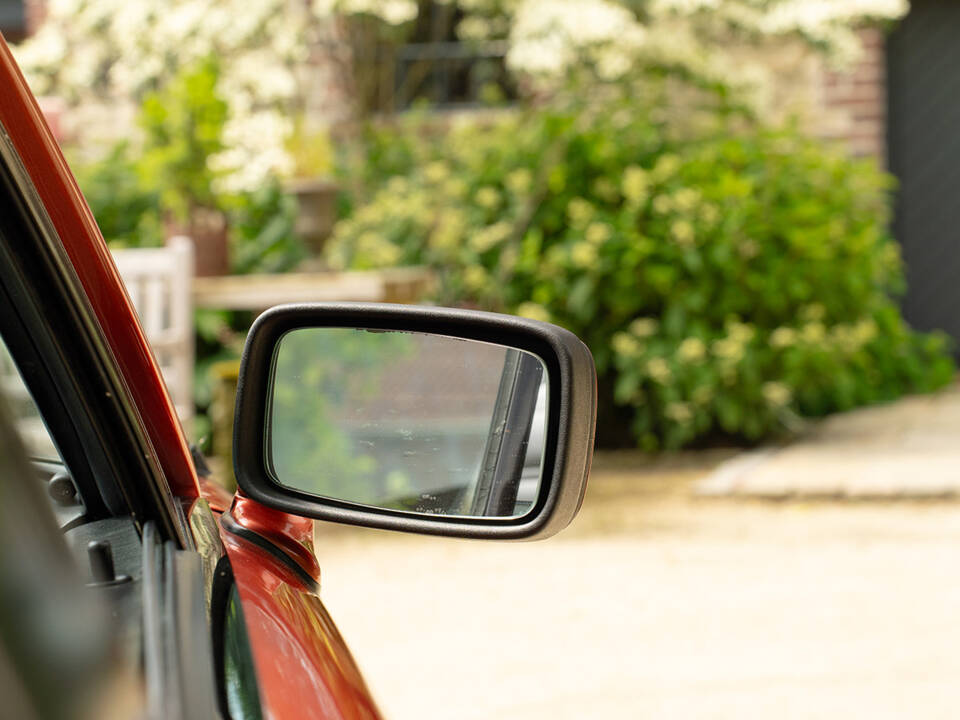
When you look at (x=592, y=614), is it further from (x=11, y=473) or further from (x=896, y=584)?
(x=11, y=473)

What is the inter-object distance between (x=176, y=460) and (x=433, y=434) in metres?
0.31

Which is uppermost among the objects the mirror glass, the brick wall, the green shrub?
the mirror glass

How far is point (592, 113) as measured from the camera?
24.4 feet

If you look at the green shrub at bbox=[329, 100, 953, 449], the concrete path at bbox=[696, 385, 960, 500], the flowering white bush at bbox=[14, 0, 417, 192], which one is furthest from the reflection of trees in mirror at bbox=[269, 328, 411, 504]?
the flowering white bush at bbox=[14, 0, 417, 192]

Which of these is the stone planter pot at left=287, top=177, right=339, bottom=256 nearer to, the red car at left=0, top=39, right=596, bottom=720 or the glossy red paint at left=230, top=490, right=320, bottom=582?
the red car at left=0, top=39, right=596, bottom=720

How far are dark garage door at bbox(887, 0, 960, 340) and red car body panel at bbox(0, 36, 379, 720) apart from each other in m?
8.65

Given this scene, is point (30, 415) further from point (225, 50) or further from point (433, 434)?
point (225, 50)

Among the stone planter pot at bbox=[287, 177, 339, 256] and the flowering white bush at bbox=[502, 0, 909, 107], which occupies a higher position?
the flowering white bush at bbox=[502, 0, 909, 107]

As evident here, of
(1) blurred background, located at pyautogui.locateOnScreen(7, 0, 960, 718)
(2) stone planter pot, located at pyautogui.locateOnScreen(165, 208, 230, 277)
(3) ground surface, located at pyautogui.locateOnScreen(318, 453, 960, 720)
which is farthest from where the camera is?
(2) stone planter pot, located at pyautogui.locateOnScreen(165, 208, 230, 277)

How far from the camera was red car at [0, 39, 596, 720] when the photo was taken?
0.94m

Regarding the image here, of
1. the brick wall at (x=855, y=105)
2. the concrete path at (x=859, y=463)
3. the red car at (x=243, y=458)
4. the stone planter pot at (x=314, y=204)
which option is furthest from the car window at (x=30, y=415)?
the brick wall at (x=855, y=105)

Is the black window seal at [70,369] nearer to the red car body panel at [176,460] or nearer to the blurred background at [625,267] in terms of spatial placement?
the red car body panel at [176,460]

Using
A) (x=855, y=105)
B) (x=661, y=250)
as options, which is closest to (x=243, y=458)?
(x=661, y=250)

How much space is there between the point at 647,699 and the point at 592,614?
817 millimetres
